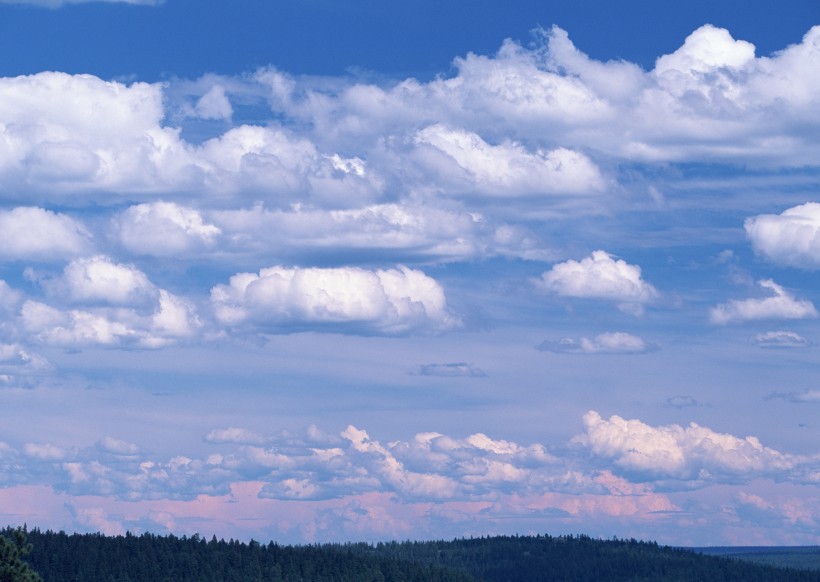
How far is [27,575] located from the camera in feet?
291

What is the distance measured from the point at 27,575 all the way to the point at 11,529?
5.17 m

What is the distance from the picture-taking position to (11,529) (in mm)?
92625
